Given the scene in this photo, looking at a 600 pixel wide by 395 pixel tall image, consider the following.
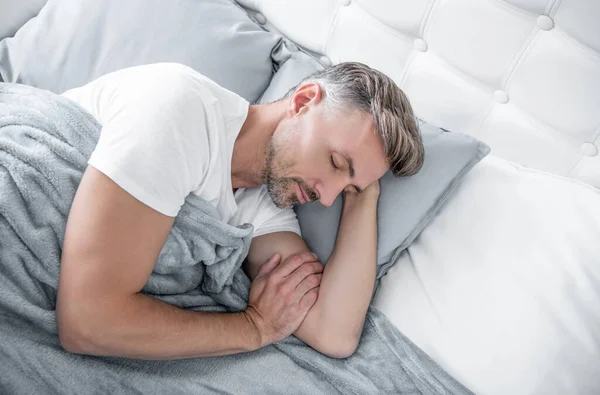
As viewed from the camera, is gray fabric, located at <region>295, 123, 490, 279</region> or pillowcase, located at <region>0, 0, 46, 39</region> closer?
A: gray fabric, located at <region>295, 123, 490, 279</region>

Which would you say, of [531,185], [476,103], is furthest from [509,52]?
[531,185]

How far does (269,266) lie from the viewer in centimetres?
124

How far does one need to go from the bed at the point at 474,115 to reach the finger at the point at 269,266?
9.7 inches

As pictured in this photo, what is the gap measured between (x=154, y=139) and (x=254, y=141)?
300 millimetres

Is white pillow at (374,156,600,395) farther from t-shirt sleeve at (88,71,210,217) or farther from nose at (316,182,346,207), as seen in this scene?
t-shirt sleeve at (88,71,210,217)

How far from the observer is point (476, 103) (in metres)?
1.32

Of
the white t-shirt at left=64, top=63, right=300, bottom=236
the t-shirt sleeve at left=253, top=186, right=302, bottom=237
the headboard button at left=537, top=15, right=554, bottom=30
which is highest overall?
the headboard button at left=537, top=15, right=554, bottom=30

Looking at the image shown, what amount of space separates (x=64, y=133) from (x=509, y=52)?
0.96m

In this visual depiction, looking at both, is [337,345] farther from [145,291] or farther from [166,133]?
[166,133]

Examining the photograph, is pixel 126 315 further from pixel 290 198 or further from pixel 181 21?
pixel 181 21

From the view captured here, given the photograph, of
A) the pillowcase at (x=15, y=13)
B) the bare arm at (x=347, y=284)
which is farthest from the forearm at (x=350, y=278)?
the pillowcase at (x=15, y=13)

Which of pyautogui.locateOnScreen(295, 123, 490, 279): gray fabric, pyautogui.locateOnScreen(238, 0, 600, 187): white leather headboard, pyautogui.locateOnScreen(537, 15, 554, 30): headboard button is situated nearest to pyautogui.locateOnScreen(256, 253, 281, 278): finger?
pyautogui.locateOnScreen(295, 123, 490, 279): gray fabric

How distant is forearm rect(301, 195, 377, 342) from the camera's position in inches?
46.7

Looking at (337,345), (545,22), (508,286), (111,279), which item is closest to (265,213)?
(337,345)
